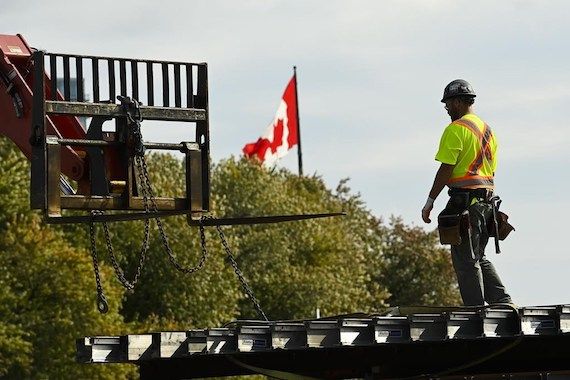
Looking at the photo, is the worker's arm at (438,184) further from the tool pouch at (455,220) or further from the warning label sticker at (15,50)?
the warning label sticker at (15,50)

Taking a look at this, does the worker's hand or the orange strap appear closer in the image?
the worker's hand

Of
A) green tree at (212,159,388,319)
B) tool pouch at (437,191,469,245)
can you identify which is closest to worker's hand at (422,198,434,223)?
tool pouch at (437,191,469,245)

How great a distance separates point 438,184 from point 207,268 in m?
61.1

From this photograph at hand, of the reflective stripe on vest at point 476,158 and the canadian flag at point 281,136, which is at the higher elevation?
the canadian flag at point 281,136

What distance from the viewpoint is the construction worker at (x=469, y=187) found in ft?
67.3

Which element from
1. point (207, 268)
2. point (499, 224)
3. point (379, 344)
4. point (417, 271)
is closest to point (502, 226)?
point (499, 224)

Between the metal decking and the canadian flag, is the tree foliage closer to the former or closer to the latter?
the canadian flag

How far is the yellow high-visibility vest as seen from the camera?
20516mm

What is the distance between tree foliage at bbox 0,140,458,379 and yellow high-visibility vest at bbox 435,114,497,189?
3973 centimetres

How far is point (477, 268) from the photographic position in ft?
67.3

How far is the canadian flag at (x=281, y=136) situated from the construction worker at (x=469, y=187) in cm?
7075

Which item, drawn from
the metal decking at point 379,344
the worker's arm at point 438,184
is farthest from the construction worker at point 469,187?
the metal decking at point 379,344

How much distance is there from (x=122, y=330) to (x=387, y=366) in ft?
179

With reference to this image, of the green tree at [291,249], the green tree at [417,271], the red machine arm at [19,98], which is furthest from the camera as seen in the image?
the green tree at [417,271]
